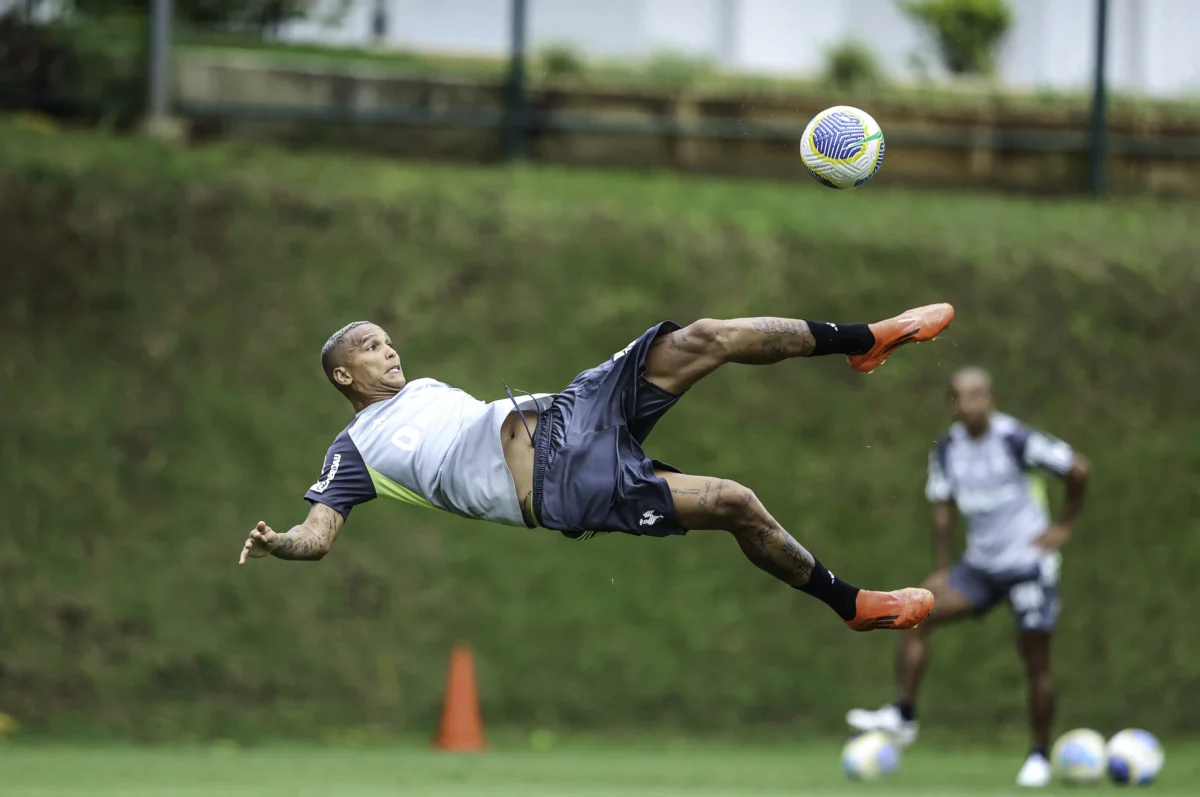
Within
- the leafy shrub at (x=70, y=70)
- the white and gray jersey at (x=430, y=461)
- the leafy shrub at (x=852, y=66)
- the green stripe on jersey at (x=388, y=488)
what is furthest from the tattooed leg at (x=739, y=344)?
the leafy shrub at (x=852, y=66)

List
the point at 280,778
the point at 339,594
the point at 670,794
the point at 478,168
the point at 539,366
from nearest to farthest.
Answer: the point at 670,794 → the point at 280,778 → the point at 339,594 → the point at 539,366 → the point at 478,168

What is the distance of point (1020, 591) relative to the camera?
456 inches

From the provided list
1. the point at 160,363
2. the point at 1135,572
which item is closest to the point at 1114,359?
the point at 1135,572

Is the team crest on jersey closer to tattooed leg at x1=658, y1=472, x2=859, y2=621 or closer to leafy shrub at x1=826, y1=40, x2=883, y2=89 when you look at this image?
tattooed leg at x1=658, y1=472, x2=859, y2=621

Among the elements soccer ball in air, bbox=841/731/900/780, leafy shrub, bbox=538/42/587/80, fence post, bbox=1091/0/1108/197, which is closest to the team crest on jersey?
soccer ball in air, bbox=841/731/900/780

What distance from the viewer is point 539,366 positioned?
48.9 feet

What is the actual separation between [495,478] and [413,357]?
7356 millimetres

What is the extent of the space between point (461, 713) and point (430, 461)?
560 centimetres

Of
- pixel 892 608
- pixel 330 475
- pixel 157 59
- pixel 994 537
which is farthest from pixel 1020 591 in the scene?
pixel 157 59

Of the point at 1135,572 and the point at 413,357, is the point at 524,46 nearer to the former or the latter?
the point at 413,357

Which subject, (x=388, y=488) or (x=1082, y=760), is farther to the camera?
(x=1082, y=760)

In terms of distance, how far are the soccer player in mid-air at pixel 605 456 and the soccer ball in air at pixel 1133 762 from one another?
3.78m

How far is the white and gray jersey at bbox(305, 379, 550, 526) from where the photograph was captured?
7590 millimetres

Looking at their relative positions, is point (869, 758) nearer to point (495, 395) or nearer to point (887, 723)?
point (887, 723)
